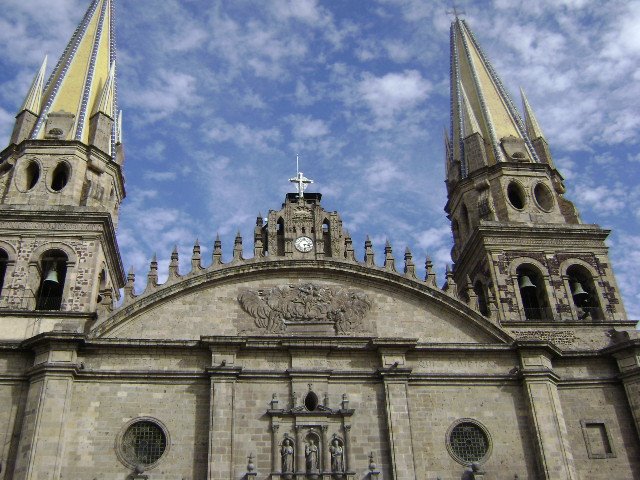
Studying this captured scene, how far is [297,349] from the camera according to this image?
72.8 feet

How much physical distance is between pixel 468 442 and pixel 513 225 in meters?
8.68

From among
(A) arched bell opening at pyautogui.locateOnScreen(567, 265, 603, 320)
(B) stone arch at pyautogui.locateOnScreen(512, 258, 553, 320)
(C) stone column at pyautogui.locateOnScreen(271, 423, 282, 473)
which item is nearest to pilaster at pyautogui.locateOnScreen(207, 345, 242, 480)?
(C) stone column at pyautogui.locateOnScreen(271, 423, 282, 473)

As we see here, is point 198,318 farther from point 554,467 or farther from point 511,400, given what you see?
point 554,467

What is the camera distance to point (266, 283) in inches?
943

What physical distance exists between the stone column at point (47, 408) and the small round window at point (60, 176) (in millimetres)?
7418

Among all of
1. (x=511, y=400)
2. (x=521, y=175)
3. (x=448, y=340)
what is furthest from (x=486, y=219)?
A: (x=511, y=400)

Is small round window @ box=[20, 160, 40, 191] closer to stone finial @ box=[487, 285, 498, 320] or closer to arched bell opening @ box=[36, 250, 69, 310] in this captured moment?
arched bell opening @ box=[36, 250, 69, 310]

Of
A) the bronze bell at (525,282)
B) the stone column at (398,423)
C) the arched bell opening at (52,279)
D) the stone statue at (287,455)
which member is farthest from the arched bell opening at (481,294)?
the arched bell opening at (52,279)

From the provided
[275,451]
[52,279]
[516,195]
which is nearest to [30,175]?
[52,279]

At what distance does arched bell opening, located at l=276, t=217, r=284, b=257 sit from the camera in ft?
83.0

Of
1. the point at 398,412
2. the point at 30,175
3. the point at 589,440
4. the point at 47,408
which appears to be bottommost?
the point at 589,440

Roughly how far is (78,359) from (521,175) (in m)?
17.7

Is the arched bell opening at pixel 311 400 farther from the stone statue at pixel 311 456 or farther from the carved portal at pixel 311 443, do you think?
the stone statue at pixel 311 456

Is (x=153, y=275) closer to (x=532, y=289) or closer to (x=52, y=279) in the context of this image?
(x=52, y=279)
